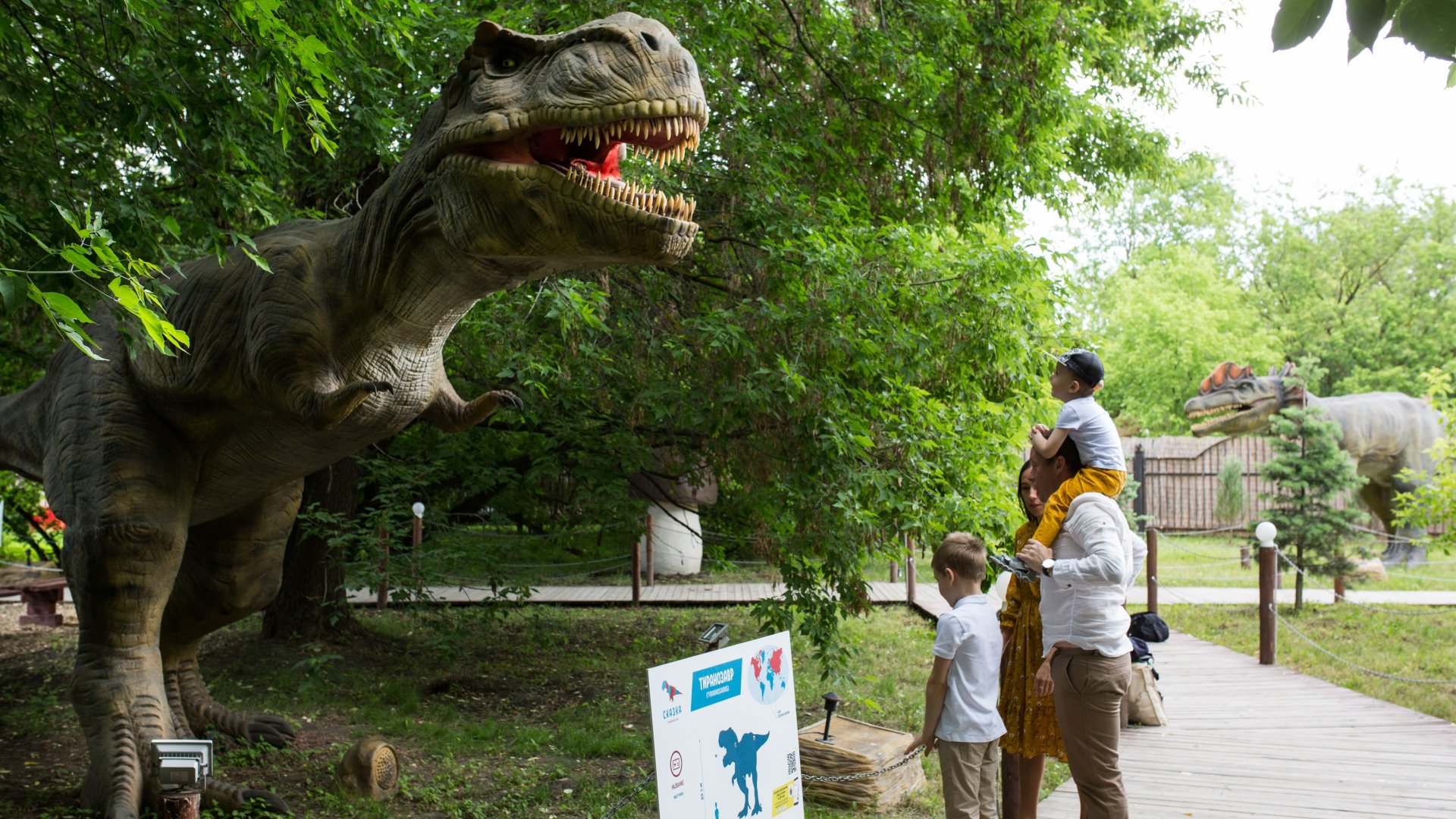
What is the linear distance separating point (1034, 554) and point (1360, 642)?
8.05m

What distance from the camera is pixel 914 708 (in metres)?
7.26

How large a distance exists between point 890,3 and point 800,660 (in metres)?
5.24

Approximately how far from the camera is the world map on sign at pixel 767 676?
3.71m

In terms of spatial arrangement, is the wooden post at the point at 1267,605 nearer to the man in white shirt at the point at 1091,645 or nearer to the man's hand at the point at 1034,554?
the man in white shirt at the point at 1091,645

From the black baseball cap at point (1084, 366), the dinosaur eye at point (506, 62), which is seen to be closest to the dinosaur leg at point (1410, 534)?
the black baseball cap at point (1084, 366)

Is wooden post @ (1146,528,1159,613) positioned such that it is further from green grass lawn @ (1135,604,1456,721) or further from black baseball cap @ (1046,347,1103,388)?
black baseball cap @ (1046,347,1103,388)

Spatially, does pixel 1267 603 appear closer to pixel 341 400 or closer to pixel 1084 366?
pixel 1084 366

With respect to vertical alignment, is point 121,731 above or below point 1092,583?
below

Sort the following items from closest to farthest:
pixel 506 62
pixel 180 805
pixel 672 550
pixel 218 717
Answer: pixel 506 62, pixel 180 805, pixel 218 717, pixel 672 550

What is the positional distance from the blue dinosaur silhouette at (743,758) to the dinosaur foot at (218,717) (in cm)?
320

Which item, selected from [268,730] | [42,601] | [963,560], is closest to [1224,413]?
[963,560]

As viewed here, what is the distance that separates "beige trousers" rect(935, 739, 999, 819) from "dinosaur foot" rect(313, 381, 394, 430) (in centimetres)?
235

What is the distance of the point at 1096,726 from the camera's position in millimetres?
3818

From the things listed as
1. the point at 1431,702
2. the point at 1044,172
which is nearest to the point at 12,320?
the point at 1044,172
